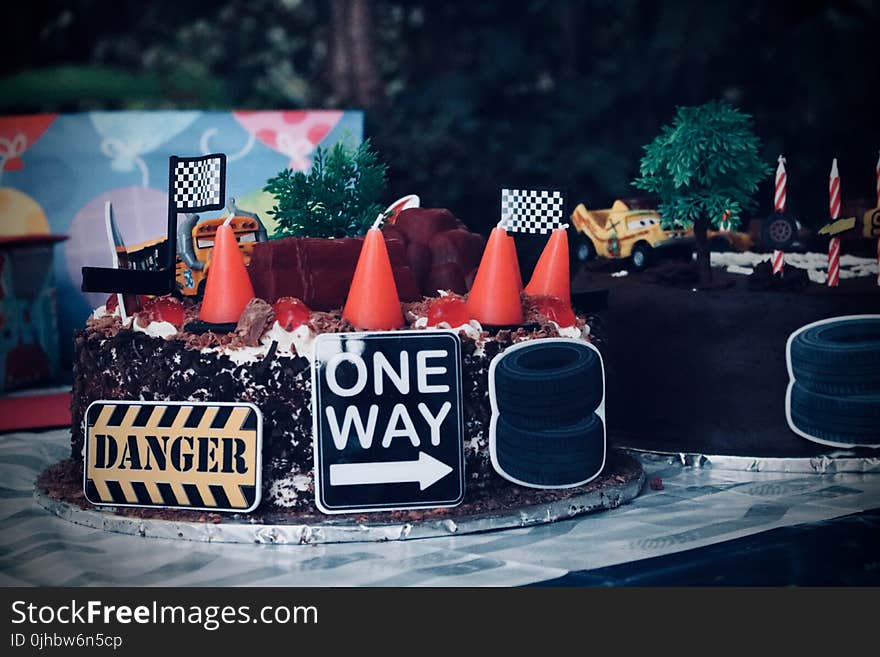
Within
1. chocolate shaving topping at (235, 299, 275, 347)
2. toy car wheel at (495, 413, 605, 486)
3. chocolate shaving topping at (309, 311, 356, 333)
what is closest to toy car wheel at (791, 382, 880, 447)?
toy car wheel at (495, 413, 605, 486)

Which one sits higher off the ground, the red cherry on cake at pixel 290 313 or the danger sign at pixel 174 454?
the red cherry on cake at pixel 290 313

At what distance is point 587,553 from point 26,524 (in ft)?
8.81

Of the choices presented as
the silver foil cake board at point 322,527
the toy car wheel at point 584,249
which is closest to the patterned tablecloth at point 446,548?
the silver foil cake board at point 322,527

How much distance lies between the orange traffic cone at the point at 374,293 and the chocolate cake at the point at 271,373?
3.3 inches

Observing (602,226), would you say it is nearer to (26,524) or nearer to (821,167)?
(26,524)

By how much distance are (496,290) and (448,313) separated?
27 cm

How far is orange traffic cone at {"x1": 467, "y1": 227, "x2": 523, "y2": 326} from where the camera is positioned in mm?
5492

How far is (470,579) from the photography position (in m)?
4.59

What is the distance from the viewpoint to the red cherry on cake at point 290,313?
5.24 m

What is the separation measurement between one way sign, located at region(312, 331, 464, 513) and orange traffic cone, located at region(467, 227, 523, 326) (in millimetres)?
359

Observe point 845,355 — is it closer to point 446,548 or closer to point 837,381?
point 837,381

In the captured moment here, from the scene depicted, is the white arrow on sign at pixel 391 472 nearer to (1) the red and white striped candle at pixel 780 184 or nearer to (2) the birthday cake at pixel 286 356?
(2) the birthday cake at pixel 286 356

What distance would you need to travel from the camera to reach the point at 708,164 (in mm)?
6609

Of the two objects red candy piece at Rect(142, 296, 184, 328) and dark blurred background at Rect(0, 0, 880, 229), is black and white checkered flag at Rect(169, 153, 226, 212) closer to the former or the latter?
red candy piece at Rect(142, 296, 184, 328)
